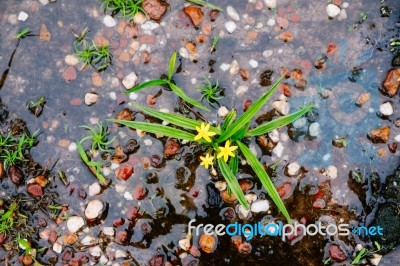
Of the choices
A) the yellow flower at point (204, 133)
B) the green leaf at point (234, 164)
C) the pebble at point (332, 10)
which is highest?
the pebble at point (332, 10)

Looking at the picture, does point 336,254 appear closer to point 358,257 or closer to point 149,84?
point 358,257

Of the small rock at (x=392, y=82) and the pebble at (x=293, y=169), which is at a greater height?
the small rock at (x=392, y=82)

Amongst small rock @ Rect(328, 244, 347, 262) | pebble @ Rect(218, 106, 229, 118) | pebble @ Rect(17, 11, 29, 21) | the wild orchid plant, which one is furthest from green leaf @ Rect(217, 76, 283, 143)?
pebble @ Rect(17, 11, 29, 21)

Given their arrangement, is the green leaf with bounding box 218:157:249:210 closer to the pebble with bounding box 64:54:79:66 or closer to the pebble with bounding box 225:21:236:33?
the pebble with bounding box 225:21:236:33

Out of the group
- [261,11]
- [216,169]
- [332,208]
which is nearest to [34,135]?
[216,169]

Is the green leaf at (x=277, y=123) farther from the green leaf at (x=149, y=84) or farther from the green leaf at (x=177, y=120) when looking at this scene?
the green leaf at (x=149, y=84)

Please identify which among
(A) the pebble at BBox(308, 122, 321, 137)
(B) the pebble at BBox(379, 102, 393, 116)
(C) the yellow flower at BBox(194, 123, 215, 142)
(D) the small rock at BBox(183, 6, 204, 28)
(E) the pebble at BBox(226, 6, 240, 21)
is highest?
(E) the pebble at BBox(226, 6, 240, 21)

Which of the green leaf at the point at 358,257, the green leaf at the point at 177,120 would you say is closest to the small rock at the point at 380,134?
the green leaf at the point at 358,257
